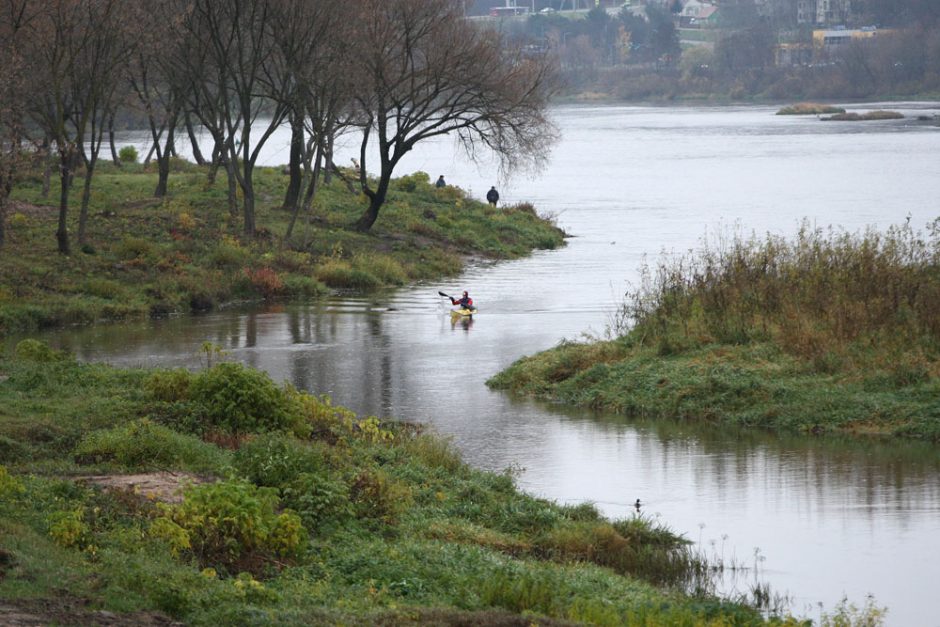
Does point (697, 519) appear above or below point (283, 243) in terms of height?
below

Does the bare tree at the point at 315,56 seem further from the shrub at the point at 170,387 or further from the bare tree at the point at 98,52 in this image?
the shrub at the point at 170,387

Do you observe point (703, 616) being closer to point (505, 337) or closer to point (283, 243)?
point (505, 337)

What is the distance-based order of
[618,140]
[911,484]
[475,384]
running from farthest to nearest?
[618,140] → [475,384] → [911,484]

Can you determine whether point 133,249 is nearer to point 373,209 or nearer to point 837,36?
point 373,209

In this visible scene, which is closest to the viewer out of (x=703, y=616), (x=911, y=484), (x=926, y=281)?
(x=703, y=616)

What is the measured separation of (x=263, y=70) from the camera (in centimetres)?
4119

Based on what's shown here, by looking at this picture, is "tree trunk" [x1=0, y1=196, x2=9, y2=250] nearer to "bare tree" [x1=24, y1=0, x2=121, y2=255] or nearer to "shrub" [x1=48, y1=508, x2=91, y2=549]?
"bare tree" [x1=24, y1=0, x2=121, y2=255]

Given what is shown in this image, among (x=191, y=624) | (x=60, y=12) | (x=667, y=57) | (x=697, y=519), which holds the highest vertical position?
(x=667, y=57)

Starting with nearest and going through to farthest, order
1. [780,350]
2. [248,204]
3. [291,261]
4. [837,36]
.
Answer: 1. [780,350]
2. [291,261]
3. [248,204]
4. [837,36]

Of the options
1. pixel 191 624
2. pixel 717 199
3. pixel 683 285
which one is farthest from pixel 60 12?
pixel 717 199

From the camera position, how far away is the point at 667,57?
181250 mm

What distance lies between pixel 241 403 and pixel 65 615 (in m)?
7.79

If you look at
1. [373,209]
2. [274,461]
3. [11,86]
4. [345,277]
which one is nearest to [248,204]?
[345,277]

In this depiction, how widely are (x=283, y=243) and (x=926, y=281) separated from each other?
2244 centimetres
